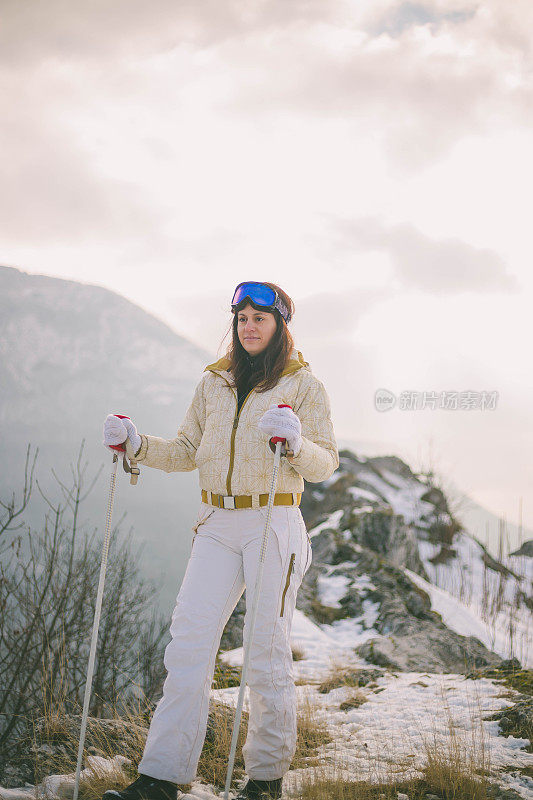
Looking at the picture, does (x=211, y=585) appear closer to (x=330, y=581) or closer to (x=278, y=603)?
(x=278, y=603)

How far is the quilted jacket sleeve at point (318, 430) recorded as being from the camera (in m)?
2.41

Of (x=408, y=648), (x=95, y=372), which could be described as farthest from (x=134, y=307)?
(x=408, y=648)

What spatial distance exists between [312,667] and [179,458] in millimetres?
3143

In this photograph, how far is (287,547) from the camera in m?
2.43

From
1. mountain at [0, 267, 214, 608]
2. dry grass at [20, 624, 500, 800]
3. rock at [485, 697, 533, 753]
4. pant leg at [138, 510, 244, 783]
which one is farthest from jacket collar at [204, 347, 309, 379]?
mountain at [0, 267, 214, 608]

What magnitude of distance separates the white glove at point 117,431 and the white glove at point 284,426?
2.41ft

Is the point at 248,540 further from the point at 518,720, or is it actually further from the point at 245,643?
the point at 518,720

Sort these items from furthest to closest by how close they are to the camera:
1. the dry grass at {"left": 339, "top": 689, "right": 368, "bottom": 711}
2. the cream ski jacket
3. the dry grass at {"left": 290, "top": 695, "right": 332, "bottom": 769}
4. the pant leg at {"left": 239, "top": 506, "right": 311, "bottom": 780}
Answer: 1. the dry grass at {"left": 339, "top": 689, "right": 368, "bottom": 711}
2. the dry grass at {"left": 290, "top": 695, "right": 332, "bottom": 769}
3. the cream ski jacket
4. the pant leg at {"left": 239, "top": 506, "right": 311, "bottom": 780}

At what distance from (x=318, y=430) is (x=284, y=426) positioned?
394 millimetres

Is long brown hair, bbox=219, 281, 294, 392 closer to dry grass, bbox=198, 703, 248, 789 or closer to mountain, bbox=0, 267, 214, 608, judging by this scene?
dry grass, bbox=198, 703, 248, 789

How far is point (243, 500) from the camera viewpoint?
2428 mm

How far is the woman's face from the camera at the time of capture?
271 centimetres

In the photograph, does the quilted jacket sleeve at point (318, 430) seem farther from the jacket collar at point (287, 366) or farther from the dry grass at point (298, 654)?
the dry grass at point (298, 654)

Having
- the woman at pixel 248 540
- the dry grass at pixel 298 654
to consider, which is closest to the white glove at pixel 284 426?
the woman at pixel 248 540
